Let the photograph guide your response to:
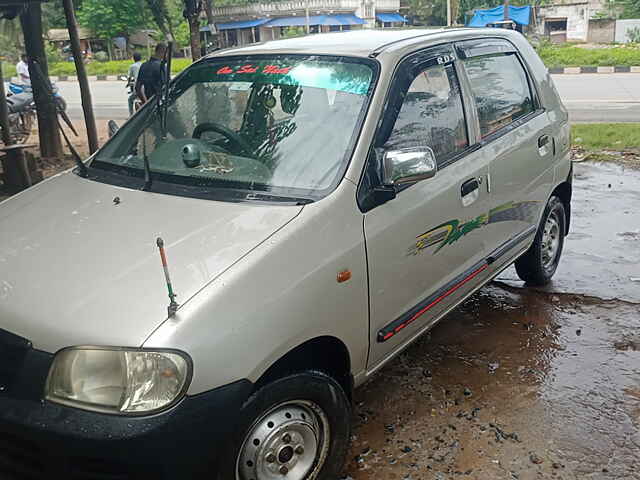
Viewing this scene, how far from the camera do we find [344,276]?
101 inches

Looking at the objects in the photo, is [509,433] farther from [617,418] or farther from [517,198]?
[517,198]

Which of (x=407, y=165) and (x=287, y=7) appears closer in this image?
(x=407, y=165)

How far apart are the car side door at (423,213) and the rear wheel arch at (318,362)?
18 cm

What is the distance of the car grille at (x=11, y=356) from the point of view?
210cm

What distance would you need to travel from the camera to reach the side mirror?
2.70 metres

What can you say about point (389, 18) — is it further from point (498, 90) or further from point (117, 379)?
point (117, 379)

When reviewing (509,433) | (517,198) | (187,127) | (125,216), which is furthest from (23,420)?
(517,198)

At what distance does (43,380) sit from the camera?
2.05 metres

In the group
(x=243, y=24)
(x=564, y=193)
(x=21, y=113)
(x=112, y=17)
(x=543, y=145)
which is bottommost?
(x=564, y=193)

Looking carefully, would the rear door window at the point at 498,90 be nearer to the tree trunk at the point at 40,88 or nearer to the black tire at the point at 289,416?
the black tire at the point at 289,416

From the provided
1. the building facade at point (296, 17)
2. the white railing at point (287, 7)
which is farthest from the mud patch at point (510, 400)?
the white railing at point (287, 7)

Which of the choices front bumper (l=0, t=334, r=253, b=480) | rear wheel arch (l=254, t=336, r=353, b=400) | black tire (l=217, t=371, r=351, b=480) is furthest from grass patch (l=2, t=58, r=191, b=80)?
front bumper (l=0, t=334, r=253, b=480)

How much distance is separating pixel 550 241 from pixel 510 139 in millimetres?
1197

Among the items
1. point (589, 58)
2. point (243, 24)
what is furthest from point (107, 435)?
point (243, 24)
